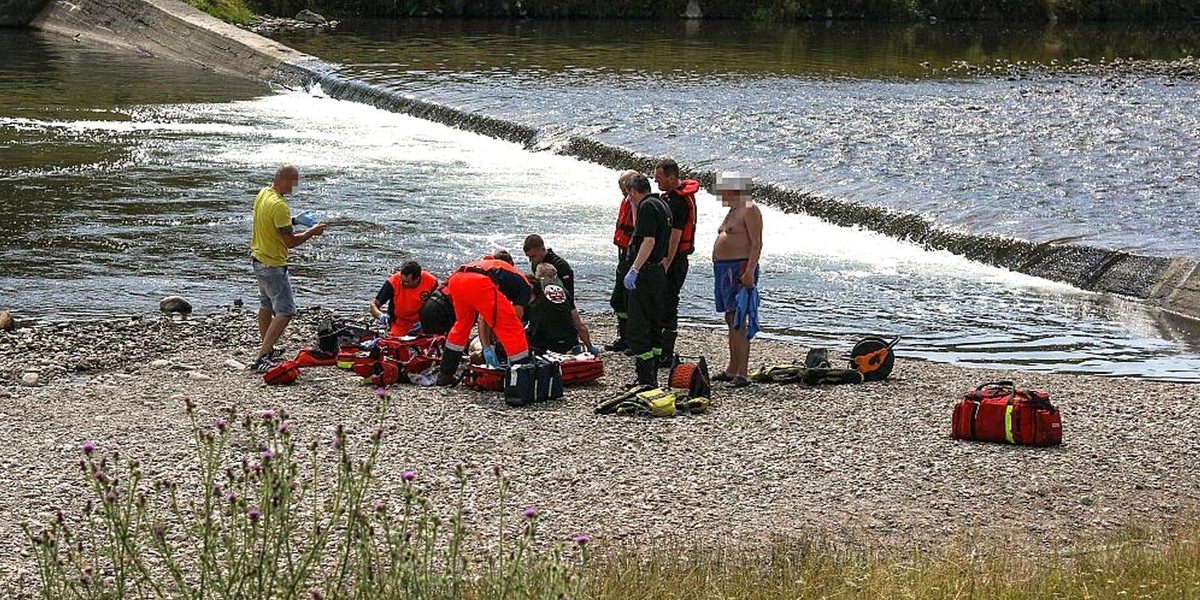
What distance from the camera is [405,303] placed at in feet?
44.6

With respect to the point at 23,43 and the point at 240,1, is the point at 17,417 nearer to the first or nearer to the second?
the point at 23,43

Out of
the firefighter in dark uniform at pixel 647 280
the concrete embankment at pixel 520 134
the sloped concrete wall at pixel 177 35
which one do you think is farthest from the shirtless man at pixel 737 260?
the sloped concrete wall at pixel 177 35

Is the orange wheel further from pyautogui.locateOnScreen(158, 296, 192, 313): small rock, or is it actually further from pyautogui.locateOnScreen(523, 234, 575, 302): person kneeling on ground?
pyautogui.locateOnScreen(158, 296, 192, 313): small rock

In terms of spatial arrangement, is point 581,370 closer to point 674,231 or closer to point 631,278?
point 631,278

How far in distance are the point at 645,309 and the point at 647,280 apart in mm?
260

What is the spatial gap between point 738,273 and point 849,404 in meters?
1.33

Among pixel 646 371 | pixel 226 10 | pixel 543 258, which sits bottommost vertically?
pixel 646 371

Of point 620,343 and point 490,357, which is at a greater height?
point 490,357

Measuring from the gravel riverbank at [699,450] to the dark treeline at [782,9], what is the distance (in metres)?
45.5

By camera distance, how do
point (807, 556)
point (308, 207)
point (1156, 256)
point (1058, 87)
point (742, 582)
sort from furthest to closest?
point (1058, 87) → point (308, 207) → point (1156, 256) → point (807, 556) → point (742, 582)

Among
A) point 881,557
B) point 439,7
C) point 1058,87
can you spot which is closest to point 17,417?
point 881,557

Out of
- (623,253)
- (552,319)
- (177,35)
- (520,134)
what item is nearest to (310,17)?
(177,35)

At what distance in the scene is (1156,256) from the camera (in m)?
18.7

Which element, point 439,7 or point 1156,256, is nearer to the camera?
point 1156,256
